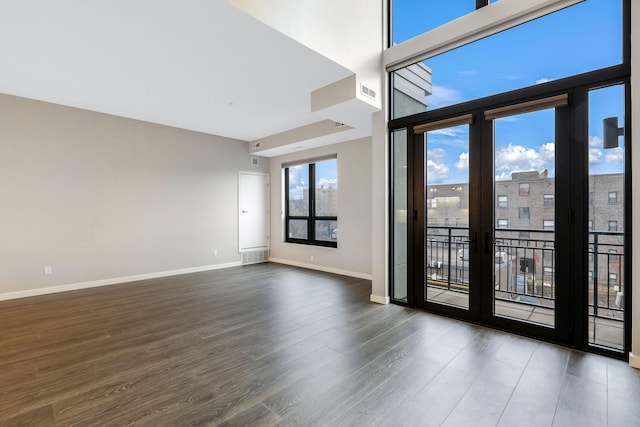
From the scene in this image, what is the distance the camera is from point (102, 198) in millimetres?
5086

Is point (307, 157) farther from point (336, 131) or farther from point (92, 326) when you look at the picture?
point (92, 326)

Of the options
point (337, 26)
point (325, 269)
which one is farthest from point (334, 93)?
point (325, 269)

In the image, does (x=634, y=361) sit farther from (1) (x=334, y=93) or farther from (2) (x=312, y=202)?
(2) (x=312, y=202)

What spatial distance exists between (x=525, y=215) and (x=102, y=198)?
6.18 meters

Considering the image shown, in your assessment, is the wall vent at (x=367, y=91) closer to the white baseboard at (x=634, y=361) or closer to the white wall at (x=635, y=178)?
the white wall at (x=635, y=178)

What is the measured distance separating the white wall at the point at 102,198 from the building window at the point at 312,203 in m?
1.40

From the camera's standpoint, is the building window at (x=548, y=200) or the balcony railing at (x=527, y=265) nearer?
the balcony railing at (x=527, y=265)

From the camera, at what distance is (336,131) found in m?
5.25

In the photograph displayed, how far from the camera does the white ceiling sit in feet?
8.45

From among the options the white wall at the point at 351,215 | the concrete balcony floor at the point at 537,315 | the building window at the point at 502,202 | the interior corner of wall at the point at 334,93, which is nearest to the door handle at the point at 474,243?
the building window at the point at 502,202

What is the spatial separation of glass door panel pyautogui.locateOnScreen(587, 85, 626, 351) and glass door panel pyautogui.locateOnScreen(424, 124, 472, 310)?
3.48ft

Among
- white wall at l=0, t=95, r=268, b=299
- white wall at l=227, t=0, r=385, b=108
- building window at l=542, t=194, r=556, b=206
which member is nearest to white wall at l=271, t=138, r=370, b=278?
white wall at l=227, t=0, r=385, b=108

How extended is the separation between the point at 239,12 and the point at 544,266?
3772 mm

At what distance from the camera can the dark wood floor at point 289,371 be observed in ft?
6.06
